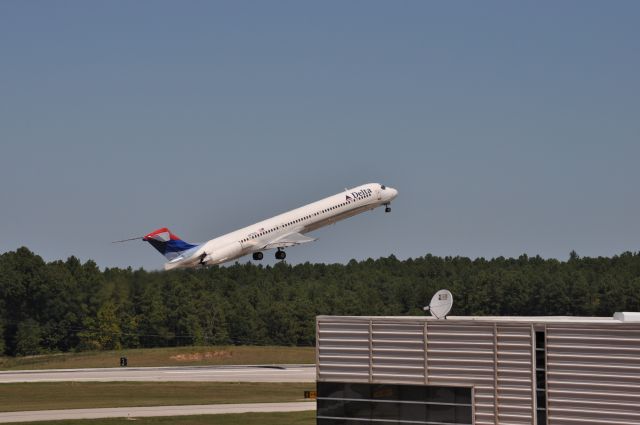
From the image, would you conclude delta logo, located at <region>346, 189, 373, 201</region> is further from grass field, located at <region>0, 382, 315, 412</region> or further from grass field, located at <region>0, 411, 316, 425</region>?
grass field, located at <region>0, 411, 316, 425</region>

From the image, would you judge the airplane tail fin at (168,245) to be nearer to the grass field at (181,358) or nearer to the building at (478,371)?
the grass field at (181,358)

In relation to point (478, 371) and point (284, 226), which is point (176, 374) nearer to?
point (284, 226)

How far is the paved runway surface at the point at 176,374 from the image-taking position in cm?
12031

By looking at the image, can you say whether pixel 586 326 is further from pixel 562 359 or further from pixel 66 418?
pixel 66 418

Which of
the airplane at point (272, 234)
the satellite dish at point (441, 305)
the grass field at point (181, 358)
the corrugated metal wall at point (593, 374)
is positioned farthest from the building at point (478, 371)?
the grass field at point (181, 358)

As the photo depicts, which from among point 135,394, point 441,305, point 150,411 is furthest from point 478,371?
point 135,394

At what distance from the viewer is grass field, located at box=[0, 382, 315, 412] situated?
99.8 m

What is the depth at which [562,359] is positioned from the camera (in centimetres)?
5547

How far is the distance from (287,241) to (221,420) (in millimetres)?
47072

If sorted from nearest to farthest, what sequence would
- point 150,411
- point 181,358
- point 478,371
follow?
point 478,371 < point 150,411 < point 181,358

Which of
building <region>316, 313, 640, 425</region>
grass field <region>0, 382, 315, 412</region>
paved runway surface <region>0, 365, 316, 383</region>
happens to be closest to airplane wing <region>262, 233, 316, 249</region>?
paved runway surface <region>0, 365, 316, 383</region>

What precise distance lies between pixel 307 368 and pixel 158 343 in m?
66.1

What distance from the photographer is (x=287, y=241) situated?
132 meters

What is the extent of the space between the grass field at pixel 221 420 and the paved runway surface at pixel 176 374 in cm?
2891
